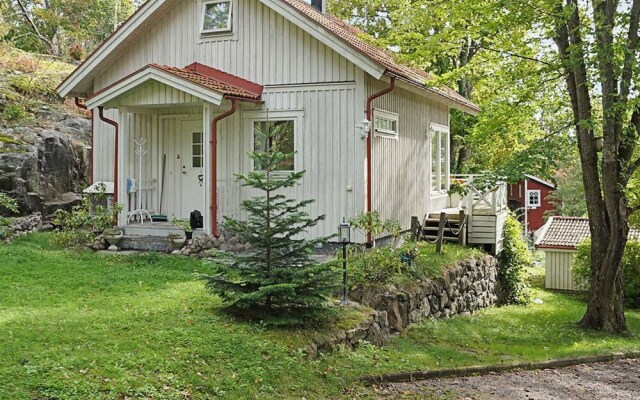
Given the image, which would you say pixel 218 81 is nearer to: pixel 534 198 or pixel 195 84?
pixel 195 84

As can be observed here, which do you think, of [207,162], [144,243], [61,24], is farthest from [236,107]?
[61,24]

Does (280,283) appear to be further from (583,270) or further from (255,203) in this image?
(583,270)

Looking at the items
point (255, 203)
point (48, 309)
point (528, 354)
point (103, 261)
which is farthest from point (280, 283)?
point (103, 261)

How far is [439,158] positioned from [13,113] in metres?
12.1

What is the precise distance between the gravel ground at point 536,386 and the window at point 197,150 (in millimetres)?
8602

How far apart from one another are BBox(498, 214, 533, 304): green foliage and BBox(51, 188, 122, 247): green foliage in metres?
10.8

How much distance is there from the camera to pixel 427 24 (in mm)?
15898

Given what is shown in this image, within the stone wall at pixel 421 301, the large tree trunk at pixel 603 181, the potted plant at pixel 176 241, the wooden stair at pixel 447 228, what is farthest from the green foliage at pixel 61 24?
the large tree trunk at pixel 603 181

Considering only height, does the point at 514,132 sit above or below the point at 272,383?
above

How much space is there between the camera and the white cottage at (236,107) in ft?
43.3

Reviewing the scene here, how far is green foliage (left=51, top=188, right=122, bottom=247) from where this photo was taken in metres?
13.8

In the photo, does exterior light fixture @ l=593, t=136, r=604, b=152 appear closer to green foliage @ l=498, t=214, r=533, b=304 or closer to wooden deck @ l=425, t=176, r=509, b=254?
wooden deck @ l=425, t=176, r=509, b=254

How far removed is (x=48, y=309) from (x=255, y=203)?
3.09 metres

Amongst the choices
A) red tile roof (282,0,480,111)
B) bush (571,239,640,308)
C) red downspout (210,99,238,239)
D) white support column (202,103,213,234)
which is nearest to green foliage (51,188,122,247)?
white support column (202,103,213,234)
